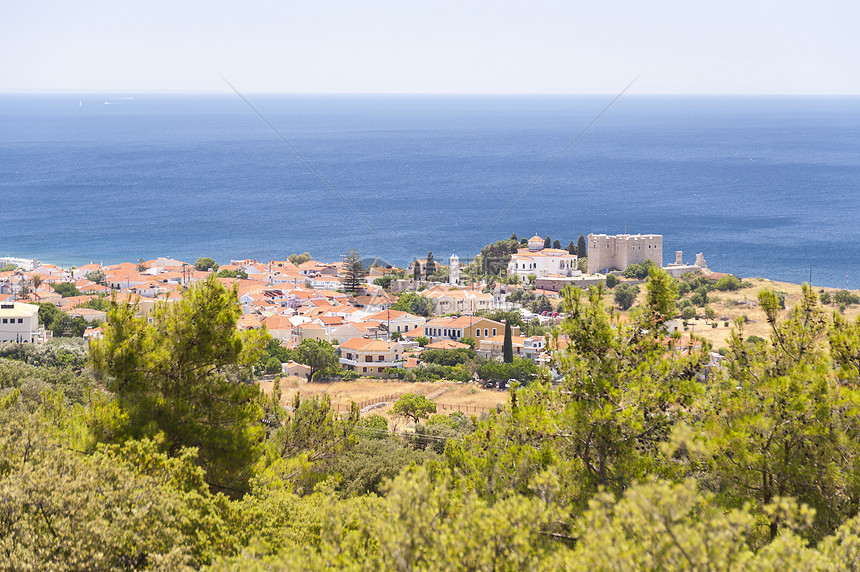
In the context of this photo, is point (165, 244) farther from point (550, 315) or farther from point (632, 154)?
point (632, 154)

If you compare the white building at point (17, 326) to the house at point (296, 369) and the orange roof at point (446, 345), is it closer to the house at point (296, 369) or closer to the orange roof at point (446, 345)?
the house at point (296, 369)

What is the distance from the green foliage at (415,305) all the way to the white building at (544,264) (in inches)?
337

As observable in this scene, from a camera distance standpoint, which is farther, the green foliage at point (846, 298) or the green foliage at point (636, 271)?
the green foliage at point (636, 271)

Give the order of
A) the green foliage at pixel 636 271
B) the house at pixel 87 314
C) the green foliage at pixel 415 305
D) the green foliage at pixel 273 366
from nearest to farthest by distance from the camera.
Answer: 1. the green foliage at pixel 273 366
2. the house at pixel 87 314
3. the green foliage at pixel 415 305
4. the green foliage at pixel 636 271

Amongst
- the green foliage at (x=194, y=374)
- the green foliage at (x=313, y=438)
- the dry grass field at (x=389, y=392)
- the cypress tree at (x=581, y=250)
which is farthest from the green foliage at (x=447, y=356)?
the cypress tree at (x=581, y=250)

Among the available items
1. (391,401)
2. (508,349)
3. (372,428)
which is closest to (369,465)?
(372,428)

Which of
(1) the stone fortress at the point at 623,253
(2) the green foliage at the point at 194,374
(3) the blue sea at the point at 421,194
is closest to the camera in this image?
(2) the green foliage at the point at 194,374

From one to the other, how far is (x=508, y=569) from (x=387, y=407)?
17325 mm

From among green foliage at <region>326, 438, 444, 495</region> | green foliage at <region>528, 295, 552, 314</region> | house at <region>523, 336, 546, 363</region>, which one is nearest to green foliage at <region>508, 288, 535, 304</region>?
green foliage at <region>528, 295, 552, 314</region>

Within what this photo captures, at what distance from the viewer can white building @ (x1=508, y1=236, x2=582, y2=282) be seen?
146 feet

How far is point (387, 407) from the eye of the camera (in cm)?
2117

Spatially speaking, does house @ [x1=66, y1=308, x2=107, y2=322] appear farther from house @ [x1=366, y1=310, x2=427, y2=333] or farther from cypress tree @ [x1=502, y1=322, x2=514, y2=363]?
cypress tree @ [x1=502, y1=322, x2=514, y2=363]

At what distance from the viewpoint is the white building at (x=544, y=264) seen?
4456cm

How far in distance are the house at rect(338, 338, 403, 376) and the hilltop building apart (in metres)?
20.4
